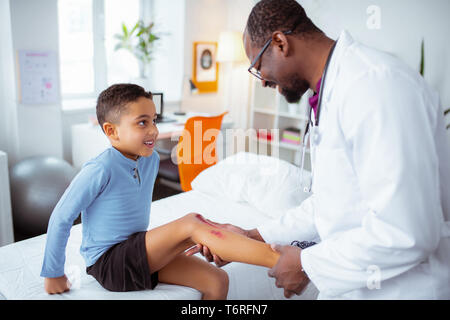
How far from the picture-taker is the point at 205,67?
13.1ft

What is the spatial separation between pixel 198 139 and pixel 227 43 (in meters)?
1.49

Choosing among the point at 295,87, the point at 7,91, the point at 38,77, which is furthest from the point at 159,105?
the point at 295,87

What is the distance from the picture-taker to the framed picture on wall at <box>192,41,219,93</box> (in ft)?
12.8

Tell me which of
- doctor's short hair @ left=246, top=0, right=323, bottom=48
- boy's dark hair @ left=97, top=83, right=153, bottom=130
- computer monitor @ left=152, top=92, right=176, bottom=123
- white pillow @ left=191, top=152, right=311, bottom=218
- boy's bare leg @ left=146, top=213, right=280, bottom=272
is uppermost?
doctor's short hair @ left=246, top=0, right=323, bottom=48

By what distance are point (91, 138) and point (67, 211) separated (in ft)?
5.82

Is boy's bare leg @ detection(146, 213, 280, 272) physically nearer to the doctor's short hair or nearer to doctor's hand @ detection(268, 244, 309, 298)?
doctor's hand @ detection(268, 244, 309, 298)

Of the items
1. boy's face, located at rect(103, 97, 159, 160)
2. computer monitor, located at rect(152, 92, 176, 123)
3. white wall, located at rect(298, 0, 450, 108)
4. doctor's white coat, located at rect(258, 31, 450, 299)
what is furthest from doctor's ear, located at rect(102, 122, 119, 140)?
white wall, located at rect(298, 0, 450, 108)

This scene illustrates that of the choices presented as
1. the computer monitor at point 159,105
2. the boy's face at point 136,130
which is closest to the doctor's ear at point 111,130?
the boy's face at point 136,130

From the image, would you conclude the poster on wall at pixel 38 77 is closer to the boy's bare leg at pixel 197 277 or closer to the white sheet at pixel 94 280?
the white sheet at pixel 94 280

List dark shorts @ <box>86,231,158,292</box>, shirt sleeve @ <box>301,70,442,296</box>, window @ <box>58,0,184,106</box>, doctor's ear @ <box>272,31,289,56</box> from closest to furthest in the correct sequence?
shirt sleeve @ <box>301,70,442,296</box>, doctor's ear @ <box>272,31,289,56</box>, dark shorts @ <box>86,231,158,292</box>, window @ <box>58,0,184,106</box>

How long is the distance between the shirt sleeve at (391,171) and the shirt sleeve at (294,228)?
40cm

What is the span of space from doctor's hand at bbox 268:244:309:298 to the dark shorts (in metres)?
0.44

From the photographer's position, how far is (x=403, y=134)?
736 mm
